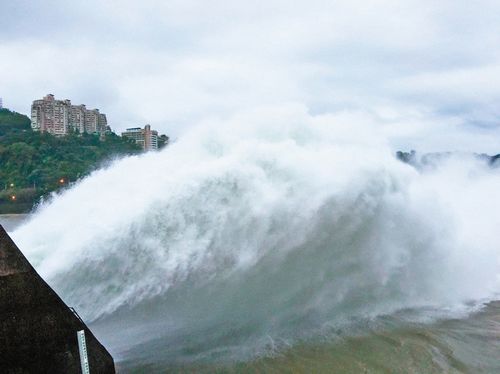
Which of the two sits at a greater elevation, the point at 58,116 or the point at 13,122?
the point at 58,116

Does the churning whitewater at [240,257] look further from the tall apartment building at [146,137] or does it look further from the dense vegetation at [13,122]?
the dense vegetation at [13,122]

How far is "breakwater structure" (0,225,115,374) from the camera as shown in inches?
211

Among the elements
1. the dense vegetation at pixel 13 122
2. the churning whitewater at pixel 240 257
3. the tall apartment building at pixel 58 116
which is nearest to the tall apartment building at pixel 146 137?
the tall apartment building at pixel 58 116

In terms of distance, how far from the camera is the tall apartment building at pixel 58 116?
141375 millimetres

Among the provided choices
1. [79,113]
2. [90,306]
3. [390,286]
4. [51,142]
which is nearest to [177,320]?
[90,306]

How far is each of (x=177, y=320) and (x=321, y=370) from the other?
3366 millimetres

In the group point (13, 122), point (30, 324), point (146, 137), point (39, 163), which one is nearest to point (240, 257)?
point (30, 324)

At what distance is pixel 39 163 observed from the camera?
94.1 m

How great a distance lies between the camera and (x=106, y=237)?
32.7ft

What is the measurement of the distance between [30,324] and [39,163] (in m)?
99.3

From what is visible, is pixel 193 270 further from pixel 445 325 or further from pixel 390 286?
pixel 445 325

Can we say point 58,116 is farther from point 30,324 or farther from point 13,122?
point 30,324

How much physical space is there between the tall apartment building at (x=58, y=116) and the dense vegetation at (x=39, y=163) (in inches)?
993

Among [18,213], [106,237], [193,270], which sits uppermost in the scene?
[106,237]
